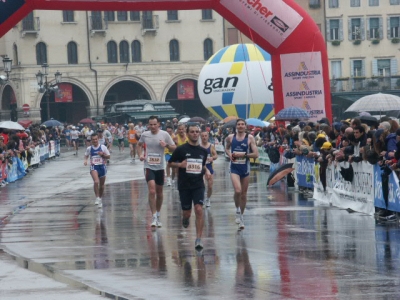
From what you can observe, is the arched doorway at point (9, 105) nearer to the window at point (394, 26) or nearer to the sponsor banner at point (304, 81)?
the window at point (394, 26)

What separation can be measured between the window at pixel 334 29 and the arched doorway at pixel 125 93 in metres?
13.6

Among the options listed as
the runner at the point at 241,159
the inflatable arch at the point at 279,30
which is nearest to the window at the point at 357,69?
the inflatable arch at the point at 279,30

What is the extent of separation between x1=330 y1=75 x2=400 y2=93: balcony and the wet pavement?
50.7 m

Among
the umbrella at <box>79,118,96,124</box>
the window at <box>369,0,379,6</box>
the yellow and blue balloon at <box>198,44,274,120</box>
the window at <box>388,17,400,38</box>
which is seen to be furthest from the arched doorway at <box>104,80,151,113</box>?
the yellow and blue balloon at <box>198,44,274,120</box>

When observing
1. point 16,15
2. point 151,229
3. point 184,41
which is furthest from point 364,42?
point 151,229

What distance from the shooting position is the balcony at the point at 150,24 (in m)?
73.0

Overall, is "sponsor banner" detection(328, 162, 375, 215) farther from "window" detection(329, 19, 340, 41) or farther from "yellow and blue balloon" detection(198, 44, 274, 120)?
"window" detection(329, 19, 340, 41)

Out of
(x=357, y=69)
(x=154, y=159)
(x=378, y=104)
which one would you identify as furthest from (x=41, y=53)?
(x=154, y=159)

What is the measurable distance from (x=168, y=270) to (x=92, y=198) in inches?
467

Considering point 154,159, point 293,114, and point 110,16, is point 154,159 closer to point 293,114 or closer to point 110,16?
point 293,114

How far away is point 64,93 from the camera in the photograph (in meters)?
71.2

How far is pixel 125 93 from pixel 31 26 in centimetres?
845

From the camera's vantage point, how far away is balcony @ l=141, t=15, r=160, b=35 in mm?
73000

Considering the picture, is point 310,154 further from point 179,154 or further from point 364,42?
point 364,42
